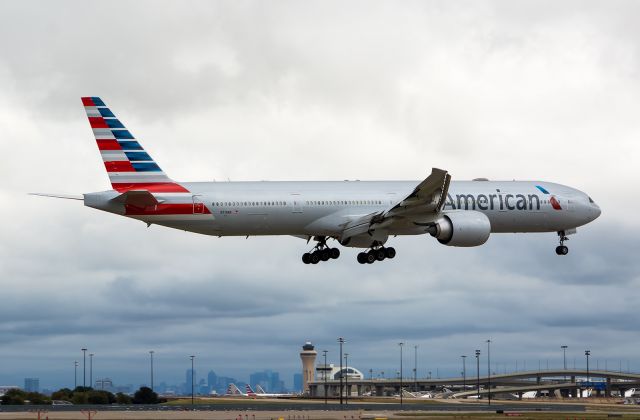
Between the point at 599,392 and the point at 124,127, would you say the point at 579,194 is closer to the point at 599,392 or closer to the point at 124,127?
the point at 124,127

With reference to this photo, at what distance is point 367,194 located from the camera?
67.2 meters

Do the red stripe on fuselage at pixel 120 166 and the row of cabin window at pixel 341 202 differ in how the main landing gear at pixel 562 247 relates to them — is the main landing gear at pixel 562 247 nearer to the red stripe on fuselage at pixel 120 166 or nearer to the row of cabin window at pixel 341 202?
the row of cabin window at pixel 341 202

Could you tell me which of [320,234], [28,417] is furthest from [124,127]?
[28,417]

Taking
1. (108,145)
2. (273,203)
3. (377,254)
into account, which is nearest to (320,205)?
(273,203)

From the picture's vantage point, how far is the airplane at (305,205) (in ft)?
204

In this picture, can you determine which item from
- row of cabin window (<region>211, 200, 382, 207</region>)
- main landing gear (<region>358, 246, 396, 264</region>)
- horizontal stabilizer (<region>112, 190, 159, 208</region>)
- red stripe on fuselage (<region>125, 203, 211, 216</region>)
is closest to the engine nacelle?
main landing gear (<region>358, 246, 396, 264</region>)

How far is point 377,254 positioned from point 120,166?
1744 centimetres

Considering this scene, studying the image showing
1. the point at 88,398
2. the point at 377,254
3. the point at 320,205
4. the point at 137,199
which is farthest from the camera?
the point at 88,398

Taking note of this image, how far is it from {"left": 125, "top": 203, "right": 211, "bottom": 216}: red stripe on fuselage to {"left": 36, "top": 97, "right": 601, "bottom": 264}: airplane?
0.20 feet

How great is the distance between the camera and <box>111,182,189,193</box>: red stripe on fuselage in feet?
206

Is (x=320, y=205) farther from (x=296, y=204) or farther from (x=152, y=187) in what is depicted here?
(x=152, y=187)

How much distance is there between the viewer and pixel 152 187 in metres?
63.1

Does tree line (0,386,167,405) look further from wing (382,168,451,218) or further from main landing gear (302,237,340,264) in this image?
wing (382,168,451,218)

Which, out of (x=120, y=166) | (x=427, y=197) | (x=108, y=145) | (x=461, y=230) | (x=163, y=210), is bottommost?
(x=461, y=230)
